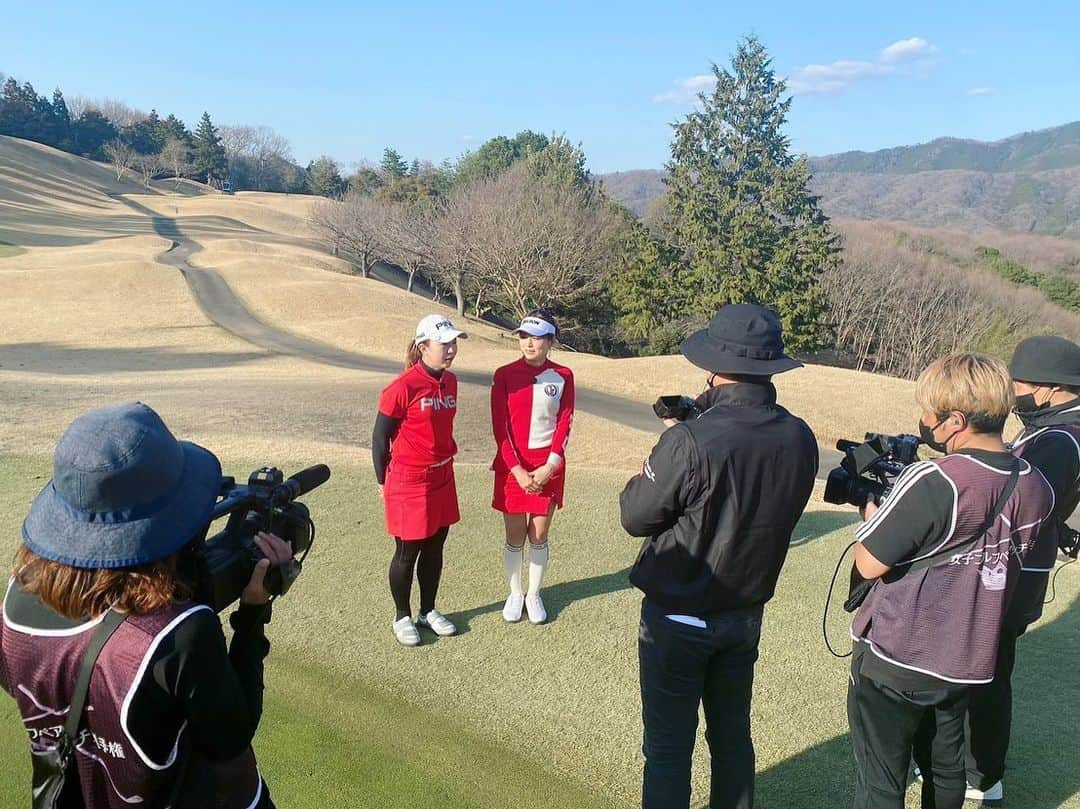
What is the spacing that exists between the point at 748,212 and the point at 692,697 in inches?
1447

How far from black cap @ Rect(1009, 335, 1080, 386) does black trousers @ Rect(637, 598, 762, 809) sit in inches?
65.7

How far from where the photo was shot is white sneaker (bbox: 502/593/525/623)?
479 centimetres

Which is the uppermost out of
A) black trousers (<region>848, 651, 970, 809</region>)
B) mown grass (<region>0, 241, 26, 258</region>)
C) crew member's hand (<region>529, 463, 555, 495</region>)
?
crew member's hand (<region>529, 463, 555, 495</region>)

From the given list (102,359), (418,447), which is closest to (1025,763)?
(418,447)

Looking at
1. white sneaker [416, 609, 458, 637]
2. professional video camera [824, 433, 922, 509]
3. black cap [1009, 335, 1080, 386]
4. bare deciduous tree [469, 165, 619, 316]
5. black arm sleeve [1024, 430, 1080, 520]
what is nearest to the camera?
professional video camera [824, 433, 922, 509]

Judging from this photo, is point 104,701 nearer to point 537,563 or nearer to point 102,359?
point 537,563

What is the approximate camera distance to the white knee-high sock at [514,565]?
4.72 m

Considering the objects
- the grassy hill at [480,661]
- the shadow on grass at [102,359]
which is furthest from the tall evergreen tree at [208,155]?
the grassy hill at [480,661]

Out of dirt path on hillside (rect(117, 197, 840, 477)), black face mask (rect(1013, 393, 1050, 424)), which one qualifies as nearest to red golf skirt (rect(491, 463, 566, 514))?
black face mask (rect(1013, 393, 1050, 424))

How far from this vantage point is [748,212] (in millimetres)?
36406

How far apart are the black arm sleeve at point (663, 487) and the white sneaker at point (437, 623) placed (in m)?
2.34

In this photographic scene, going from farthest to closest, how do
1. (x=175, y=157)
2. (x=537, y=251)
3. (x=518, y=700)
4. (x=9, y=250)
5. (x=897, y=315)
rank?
(x=175, y=157) → (x=9, y=250) → (x=537, y=251) → (x=897, y=315) → (x=518, y=700)

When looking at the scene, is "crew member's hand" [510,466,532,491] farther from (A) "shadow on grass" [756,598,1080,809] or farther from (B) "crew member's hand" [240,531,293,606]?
(B) "crew member's hand" [240,531,293,606]

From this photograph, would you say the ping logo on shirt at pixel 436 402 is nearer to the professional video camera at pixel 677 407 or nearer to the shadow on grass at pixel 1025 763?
the professional video camera at pixel 677 407
